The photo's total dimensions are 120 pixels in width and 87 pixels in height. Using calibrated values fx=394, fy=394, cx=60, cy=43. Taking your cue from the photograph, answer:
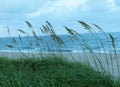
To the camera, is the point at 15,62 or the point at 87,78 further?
the point at 15,62

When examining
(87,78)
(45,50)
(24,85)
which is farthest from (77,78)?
(45,50)

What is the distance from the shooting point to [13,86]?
15.9ft

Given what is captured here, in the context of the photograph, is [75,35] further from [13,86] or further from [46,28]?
[13,86]

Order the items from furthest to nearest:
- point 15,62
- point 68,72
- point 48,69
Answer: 1. point 15,62
2. point 48,69
3. point 68,72

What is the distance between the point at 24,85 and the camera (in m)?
4.88

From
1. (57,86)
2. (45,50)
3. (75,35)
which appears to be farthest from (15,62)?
(57,86)

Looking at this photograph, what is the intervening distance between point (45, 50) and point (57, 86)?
318cm

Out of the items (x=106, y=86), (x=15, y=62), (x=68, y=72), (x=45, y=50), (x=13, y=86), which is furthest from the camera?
(x=45, y=50)

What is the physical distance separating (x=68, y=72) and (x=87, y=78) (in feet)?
1.17

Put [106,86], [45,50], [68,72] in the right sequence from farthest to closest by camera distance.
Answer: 1. [45,50]
2. [68,72]
3. [106,86]

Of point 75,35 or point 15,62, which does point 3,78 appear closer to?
point 75,35

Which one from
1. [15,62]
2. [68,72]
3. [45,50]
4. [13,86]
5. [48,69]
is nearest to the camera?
[13,86]

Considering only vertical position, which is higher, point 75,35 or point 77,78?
point 75,35

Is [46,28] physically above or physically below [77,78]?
above
